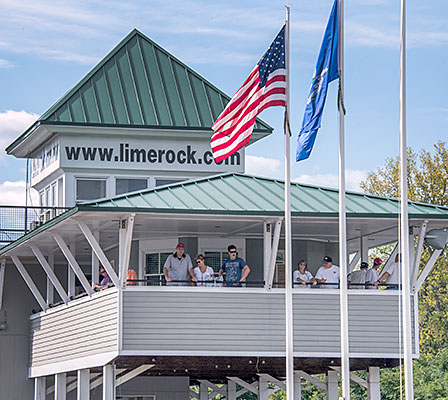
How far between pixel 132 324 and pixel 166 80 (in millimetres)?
14360

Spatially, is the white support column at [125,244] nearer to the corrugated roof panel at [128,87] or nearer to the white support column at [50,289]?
the white support column at [50,289]

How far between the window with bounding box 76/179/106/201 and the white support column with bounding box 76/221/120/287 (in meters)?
9.35

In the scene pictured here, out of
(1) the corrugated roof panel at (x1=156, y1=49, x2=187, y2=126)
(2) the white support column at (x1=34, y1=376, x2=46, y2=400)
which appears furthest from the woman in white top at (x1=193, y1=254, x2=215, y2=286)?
(1) the corrugated roof panel at (x1=156, y1=49, x2=187, y2=126)

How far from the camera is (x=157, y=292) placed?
26406 mm

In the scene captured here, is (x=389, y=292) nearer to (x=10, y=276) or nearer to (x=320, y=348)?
(x=320, y=348)

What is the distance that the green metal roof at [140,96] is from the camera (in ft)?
120

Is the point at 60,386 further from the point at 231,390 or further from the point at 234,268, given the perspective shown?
the point at 231,390

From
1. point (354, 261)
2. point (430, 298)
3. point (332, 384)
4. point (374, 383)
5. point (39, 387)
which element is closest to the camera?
point (374, 383)

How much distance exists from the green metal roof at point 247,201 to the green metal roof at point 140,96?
8384 mm

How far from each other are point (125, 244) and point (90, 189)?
10518 mm

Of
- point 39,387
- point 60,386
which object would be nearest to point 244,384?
point 60,386

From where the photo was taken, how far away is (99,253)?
2627 cm

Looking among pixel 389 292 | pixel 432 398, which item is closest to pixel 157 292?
pixel 389 292

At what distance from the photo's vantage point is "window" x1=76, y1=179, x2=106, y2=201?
36094 millimetres
